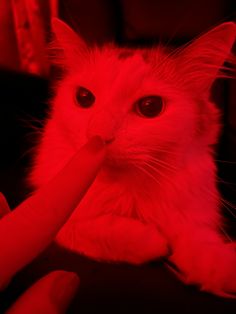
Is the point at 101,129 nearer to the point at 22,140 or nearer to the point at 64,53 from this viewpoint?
the point at 64,53

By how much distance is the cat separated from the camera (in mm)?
609

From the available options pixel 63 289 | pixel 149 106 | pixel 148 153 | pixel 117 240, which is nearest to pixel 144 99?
pixel 149 106

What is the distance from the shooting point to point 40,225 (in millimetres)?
456

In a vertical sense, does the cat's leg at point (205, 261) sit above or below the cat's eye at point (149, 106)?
below

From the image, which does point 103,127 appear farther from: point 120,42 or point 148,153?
point 120,42

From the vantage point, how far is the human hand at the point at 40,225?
44 centimetres

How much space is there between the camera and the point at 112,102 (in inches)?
25.6

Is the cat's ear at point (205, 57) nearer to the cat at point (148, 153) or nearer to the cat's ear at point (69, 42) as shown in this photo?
the cat at point (148, 153)

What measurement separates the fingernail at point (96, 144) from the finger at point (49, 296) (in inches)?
7.9

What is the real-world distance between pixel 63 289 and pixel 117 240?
0.48 ft

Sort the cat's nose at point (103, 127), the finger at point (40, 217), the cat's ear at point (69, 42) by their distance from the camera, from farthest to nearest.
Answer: the cat's ear at point (69, 42)
the cat's nose at point (103, 127)
the finger at point (40, 217)

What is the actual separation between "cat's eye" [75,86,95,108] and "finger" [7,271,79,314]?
1.22ft

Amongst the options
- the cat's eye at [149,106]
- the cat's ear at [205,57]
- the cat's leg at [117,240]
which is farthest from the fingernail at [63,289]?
the cat's ear at [205,57]

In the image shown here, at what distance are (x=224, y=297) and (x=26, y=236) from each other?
1.15 ft
